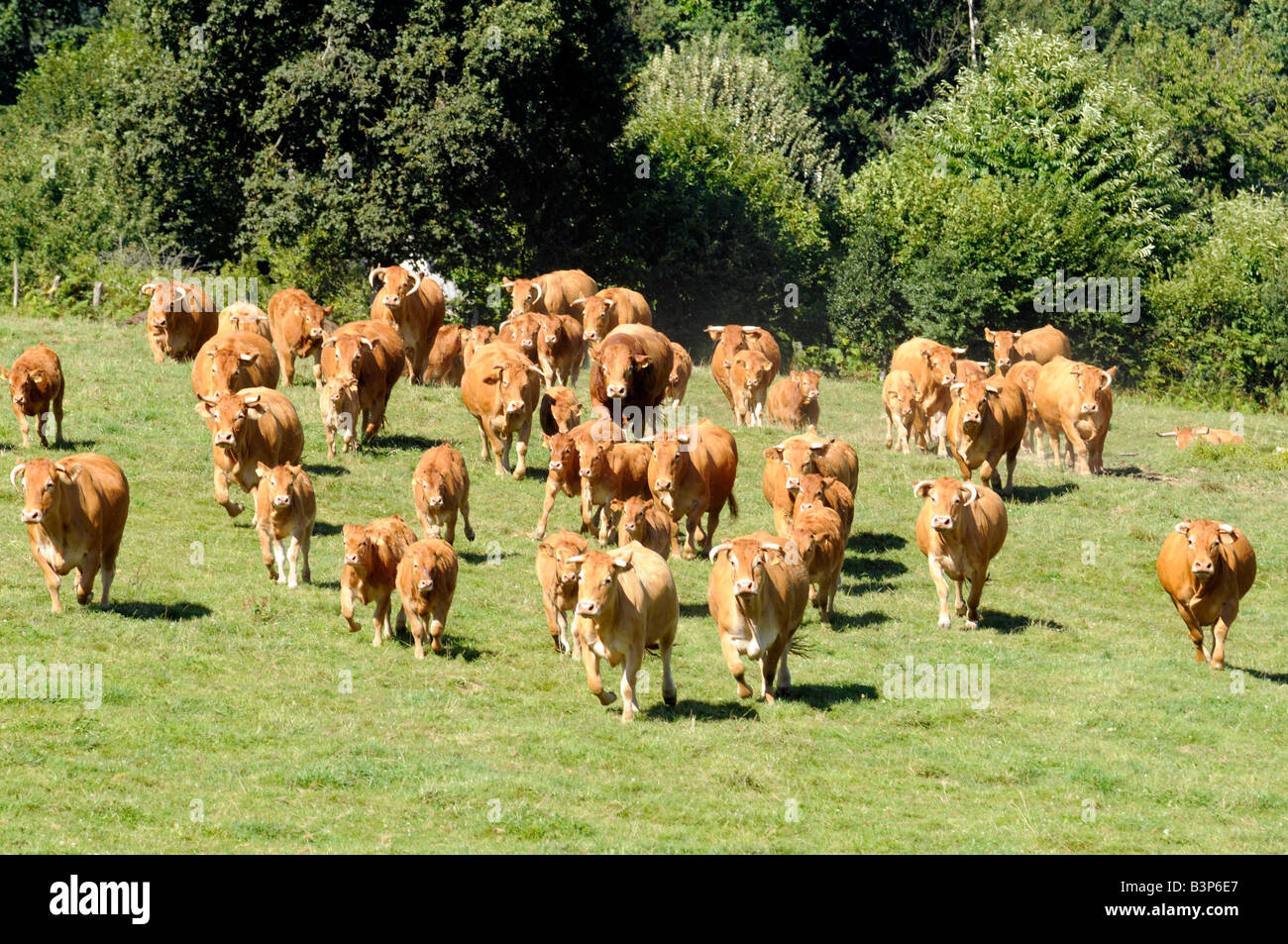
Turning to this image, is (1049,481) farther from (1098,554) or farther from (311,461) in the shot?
(311,461)

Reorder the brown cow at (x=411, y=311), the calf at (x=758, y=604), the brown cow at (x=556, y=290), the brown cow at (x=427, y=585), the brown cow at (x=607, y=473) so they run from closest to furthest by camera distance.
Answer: the calf at (x=758, y=604) < the brown cow at (x=427, y=585) < the brown cow at (x=607, y=473) < the brown cow at (x=411, y=311) < the brown cow at (x=556, y=290)

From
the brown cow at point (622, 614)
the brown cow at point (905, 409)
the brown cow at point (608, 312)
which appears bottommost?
the brown cow at point (622, 614)

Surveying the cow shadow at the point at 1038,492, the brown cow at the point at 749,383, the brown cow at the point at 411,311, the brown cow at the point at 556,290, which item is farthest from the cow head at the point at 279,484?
the brown cow at the point at 556,290

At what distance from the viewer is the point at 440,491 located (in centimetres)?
2177

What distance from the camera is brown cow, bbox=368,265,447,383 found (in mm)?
33344

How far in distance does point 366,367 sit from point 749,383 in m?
9.61

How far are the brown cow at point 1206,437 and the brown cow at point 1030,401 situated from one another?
3.21 meters

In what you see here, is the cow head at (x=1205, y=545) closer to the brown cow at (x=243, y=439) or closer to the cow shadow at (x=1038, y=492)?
the cow shadow at (x=1038, y=492)

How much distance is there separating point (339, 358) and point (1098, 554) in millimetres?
12776

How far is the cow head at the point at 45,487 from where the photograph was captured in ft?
59.5

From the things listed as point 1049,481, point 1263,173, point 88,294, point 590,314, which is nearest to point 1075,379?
point 1049,481

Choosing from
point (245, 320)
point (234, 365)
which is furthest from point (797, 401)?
point (234, 365)

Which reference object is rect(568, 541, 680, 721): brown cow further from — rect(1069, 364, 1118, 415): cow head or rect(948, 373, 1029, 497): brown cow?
rect(1069, 364, 1118, 415): cow head

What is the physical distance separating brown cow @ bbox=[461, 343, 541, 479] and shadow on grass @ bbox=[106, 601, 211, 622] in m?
8.51
